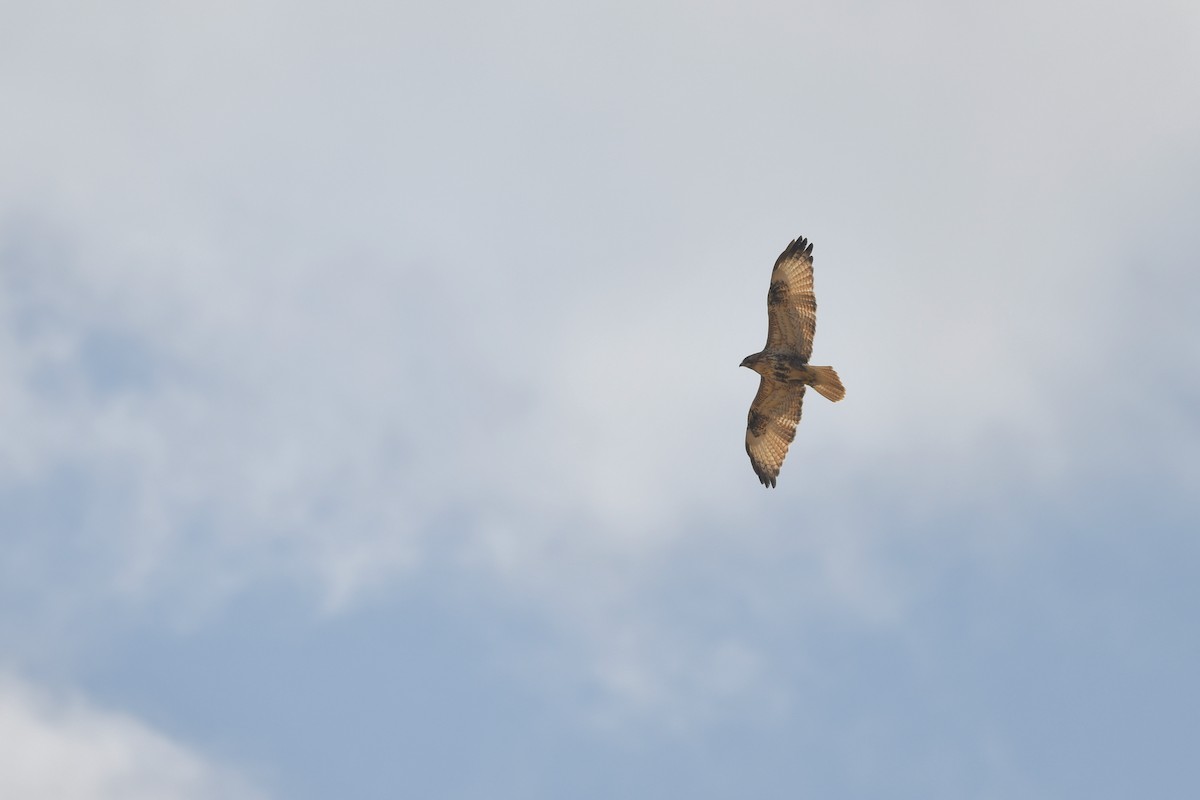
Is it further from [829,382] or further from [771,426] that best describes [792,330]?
[771,426]

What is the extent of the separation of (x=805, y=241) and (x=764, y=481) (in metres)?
5.67

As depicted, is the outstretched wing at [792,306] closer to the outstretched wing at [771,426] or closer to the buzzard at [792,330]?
the buzzard at [792,330]

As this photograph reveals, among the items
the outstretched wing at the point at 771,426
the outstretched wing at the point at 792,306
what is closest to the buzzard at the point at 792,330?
the outstretched wing at the point at 792,306

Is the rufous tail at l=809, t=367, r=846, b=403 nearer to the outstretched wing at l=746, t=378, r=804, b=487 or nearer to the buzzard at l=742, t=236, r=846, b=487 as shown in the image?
the buzzard at l=742, t=236, r=846, b=487

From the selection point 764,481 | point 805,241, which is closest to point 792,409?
point 764,481

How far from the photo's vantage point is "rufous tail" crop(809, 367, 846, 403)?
27.2 meters

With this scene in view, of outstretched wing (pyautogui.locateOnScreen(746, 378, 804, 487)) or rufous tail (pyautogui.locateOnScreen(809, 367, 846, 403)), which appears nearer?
rufous tail (pyautogui.locateOnScreen(809, 367, 846, 403))

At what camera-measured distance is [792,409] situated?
97.0ft

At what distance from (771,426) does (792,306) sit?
346 cm

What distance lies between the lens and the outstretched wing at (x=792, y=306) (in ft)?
91.1

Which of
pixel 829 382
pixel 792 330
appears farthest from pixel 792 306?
pixel 829 382

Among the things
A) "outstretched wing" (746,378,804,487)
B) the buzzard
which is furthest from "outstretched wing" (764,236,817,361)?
"outstretched wing" (746,378,804,487)

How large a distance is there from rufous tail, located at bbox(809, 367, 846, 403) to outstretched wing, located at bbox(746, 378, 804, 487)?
4.78 ft

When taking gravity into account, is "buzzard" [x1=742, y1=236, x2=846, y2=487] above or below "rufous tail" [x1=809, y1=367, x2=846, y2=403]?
above
